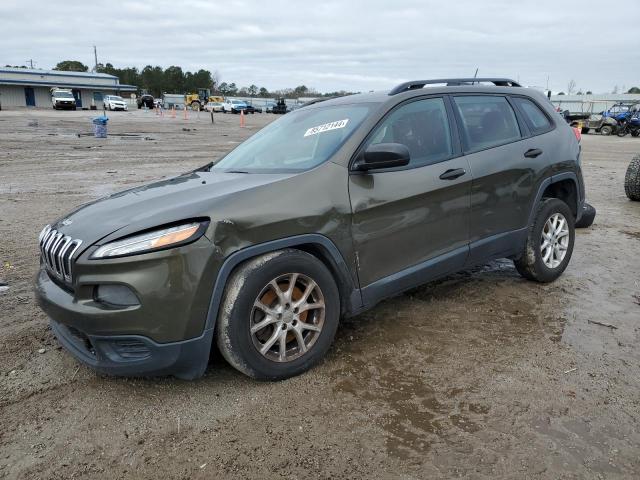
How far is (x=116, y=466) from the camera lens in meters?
2.46

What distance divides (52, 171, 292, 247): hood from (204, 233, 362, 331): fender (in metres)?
0.30

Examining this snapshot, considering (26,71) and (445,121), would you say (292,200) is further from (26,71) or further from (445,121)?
(26,71)

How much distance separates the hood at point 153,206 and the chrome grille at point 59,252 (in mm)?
43

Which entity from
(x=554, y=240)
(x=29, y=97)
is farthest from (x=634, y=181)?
(x=29, y=97)

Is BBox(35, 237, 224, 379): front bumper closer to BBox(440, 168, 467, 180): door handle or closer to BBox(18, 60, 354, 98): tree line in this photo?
BBox(440, 168, 467, 180): door handle

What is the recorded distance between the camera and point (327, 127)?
379 cm

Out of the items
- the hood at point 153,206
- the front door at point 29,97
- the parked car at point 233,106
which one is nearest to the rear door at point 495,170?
the hood at point 153,206

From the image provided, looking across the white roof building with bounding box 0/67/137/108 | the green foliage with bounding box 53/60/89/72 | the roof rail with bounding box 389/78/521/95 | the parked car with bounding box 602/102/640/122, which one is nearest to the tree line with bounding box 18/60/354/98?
the green foliage with bounding box 53/60/89/72

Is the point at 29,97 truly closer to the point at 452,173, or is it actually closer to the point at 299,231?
the point at 452,173

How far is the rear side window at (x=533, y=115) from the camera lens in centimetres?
469

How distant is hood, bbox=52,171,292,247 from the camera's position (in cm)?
280

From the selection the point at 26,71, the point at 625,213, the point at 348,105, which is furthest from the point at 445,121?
the point at 26,71

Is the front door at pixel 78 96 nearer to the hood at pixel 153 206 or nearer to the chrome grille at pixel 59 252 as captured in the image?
the hood at pixel 153 206

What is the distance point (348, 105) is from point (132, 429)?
2.65 m
